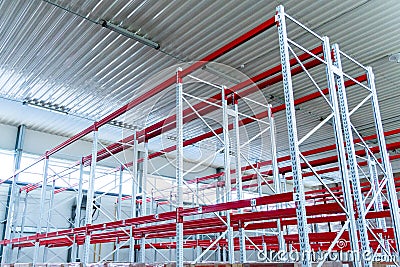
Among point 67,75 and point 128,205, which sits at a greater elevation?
point 67,75

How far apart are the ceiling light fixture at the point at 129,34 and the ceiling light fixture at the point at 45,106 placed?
189 inches

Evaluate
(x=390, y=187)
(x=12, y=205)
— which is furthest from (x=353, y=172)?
(x=12, y=205)

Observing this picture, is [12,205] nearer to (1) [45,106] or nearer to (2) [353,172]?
(1) [45,106]

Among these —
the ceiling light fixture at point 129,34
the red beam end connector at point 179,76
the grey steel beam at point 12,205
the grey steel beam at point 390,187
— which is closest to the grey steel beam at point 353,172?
the grey steel beam at point 390,187

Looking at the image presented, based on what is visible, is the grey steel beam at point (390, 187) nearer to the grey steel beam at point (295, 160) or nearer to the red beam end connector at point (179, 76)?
the grey steel beam at point (295, 160)

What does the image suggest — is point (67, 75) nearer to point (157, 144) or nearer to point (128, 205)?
point (157, 144)

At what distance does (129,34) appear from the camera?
24.9 ft

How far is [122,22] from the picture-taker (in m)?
7.40

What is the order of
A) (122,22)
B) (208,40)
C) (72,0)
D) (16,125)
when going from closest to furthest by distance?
1. (72,0)
2. (122,22)
3. (208,40)
4. (16,125)

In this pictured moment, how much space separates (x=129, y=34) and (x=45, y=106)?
5.06 m

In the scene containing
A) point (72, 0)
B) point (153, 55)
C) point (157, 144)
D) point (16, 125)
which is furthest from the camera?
point (157, 144)

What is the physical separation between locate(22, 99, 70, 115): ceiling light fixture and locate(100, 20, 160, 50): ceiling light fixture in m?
4.81

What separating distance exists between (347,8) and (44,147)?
11665 millimetres

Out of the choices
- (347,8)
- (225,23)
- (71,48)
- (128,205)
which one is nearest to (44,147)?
(128,205)
